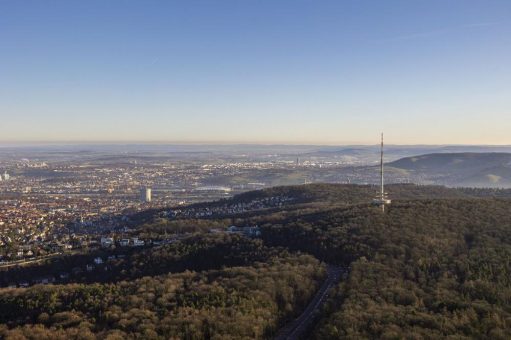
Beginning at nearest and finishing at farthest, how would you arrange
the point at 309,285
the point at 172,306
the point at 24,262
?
1. the point at 172,306
2. the point at 309,285
3. the point at 24,262

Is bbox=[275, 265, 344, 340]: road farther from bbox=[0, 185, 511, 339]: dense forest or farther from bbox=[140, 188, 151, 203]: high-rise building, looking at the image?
bbox=[140, 188, 151, 203]: high-rise building

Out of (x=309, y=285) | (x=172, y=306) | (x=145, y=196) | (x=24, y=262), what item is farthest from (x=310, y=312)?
(x=145, y=196)

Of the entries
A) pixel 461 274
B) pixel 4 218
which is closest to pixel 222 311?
pixel 461 274

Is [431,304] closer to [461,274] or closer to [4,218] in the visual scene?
[461,274]

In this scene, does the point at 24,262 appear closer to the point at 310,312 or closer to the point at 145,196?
the point at 310,312

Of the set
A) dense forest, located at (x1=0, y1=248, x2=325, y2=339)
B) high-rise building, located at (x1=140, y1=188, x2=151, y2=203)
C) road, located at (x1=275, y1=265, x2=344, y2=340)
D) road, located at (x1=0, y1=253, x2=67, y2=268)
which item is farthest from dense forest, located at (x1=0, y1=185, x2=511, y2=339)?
high-rise building, located at (x1=140, y1=188, x2=151, y2=203)

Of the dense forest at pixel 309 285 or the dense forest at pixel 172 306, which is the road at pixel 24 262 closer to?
the dense forest at pixel 309 285
